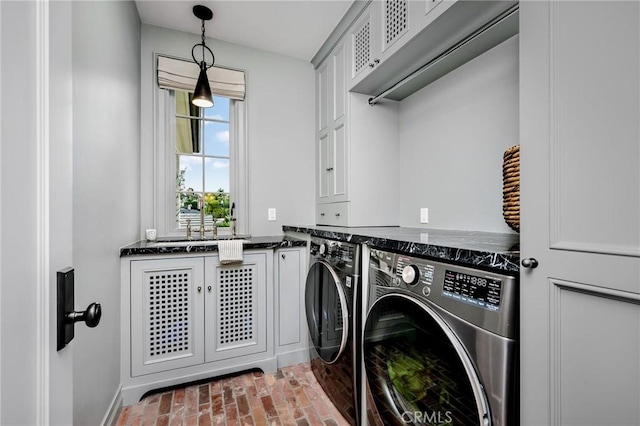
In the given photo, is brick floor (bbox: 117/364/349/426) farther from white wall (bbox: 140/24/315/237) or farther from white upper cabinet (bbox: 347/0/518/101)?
white upper cabinet (bbox: 347/0/518/101)

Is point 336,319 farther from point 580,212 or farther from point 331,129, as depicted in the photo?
point 331,129

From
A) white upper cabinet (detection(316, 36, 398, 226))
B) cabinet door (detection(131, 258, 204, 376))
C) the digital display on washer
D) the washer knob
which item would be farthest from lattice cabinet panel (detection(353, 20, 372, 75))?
cabinet door (detection(131, 258, 204, 376))

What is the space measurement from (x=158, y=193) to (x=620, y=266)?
2577 millimetres

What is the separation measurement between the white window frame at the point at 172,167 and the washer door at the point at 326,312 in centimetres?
90

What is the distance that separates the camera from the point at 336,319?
1.63 meters

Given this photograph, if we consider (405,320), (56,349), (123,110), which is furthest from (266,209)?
(56,349)

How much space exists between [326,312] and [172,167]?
5.62 ft

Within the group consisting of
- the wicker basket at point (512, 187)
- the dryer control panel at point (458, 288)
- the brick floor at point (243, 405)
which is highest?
the wicker basket at point (512, 187)

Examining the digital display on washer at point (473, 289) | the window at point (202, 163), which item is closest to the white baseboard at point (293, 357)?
the window at point (202, 163)

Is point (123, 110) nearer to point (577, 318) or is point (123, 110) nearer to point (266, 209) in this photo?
point (266, 209)

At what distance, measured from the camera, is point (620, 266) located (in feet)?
1.82

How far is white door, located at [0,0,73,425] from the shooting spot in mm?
399

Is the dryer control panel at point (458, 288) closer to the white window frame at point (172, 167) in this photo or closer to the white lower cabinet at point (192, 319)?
the white lower cabinet at point (192, 319)

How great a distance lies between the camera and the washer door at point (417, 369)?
0.85 meters
